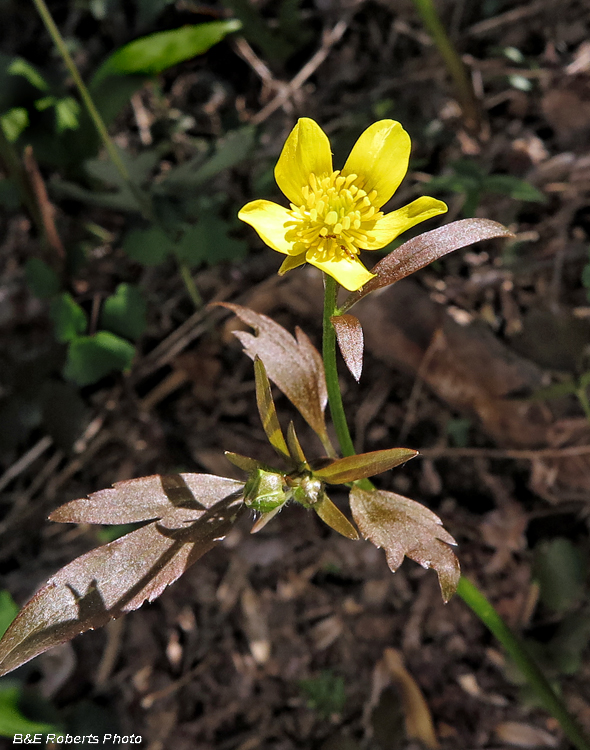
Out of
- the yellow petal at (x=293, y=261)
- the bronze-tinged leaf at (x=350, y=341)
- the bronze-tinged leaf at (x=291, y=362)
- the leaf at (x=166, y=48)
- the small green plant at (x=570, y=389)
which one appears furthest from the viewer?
the leaf at (x=166, y=48)

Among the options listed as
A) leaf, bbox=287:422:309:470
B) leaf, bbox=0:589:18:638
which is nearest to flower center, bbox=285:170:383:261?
leaf, bbox=287:422:309:470

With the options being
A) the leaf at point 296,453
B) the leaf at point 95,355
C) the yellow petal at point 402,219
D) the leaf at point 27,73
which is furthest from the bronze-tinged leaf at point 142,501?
the leaf at point 27,73

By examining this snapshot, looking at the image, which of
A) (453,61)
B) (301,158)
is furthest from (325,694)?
(453,61)

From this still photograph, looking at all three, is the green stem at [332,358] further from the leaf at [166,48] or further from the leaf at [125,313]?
the leaf at [166,48]

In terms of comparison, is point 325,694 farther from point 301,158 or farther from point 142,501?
point 301,158

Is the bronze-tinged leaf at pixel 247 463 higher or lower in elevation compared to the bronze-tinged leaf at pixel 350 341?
lower
